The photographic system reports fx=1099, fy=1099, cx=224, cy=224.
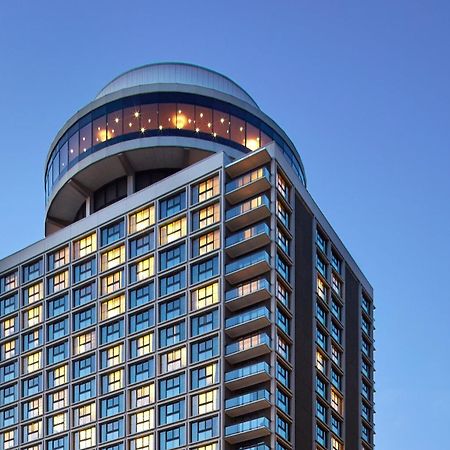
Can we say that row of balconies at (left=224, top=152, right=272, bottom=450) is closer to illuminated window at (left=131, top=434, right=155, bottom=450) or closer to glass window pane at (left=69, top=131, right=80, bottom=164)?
illuminated window at (left=131, top=434, right=155, bottom=450)

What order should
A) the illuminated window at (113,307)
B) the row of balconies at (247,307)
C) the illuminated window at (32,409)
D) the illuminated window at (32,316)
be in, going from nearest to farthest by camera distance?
the row of balconies at (247,307) → the illuminated window at (113,307) → the illuminated window at (32,409) → the illuminated window at (32,316)

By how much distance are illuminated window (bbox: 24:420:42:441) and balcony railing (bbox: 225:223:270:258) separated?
1143 inches

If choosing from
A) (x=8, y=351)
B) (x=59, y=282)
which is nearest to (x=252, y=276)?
(x=59, y=282)

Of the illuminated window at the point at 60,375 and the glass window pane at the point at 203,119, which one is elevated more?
the glass window pane at the point at 203,119

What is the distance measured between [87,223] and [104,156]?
25.7 ft

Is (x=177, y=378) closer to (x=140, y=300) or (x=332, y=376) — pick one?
(x=140, y=300)

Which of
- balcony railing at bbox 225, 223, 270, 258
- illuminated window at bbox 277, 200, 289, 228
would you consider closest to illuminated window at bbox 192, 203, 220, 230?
balcony railing at bbox 225, 223, 270, 258

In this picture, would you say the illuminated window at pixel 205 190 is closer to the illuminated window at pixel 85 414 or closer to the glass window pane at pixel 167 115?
the glass window pane at pixel 167 115

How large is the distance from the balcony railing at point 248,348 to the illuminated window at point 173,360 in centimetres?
534

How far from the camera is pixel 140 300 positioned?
112m

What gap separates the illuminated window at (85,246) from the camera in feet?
389

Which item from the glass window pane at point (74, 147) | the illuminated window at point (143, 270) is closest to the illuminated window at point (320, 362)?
the illuminated window at point (143, 270)

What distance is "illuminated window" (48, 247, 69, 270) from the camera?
121 metres

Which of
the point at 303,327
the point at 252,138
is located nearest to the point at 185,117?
the point at 252,138
